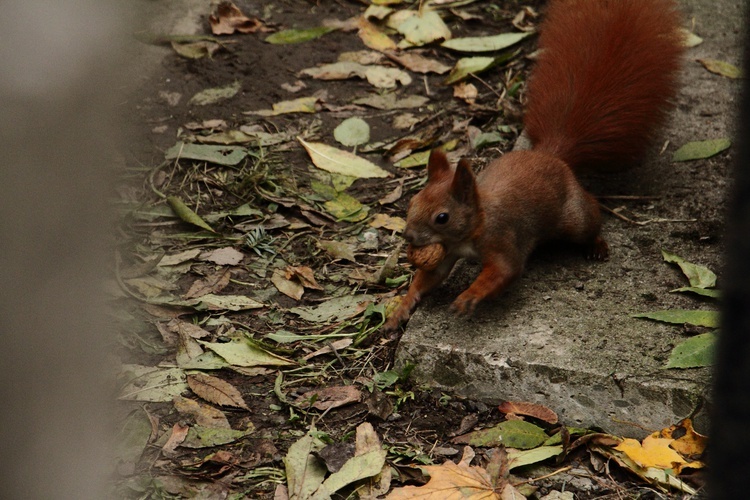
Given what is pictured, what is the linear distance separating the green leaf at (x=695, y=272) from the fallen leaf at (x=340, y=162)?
3.86ft

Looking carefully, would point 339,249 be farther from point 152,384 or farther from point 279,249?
point 152,384

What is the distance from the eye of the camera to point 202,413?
7.34 ft

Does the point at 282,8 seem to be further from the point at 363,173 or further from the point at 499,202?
the point at 499,202

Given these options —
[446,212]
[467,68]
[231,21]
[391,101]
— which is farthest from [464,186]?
[231,21]

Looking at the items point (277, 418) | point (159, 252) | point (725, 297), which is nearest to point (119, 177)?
point (159, 252)

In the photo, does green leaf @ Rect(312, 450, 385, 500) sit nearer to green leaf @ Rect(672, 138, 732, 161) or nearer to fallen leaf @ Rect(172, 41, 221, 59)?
green leaf @ Rect(672, 138, 732, 161)

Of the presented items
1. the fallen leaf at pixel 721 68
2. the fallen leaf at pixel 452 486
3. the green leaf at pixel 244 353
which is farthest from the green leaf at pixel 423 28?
the fallen leaf at pixel 452 486

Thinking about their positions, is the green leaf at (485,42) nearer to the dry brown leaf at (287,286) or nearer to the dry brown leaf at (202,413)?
the dry brown leaf at (287,286)

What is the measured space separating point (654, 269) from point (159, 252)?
1.60 metres

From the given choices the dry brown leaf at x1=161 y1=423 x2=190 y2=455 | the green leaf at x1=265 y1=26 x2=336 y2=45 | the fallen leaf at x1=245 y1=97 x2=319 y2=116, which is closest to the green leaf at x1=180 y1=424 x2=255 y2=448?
the dry brown leaf at x1=161 y1=423 x2=190 y2=455

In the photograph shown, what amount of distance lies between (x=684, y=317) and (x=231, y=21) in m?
2.66

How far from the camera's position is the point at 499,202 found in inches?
94.8

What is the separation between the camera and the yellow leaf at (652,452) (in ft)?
6.44

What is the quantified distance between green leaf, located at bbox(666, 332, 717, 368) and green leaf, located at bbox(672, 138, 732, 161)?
100 cm
